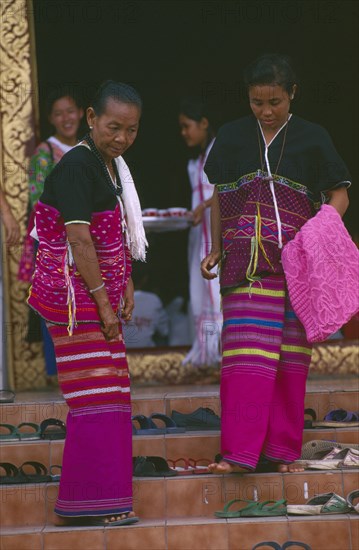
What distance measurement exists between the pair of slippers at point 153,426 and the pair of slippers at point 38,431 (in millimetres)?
392

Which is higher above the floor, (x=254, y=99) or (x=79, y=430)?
(x=254, y=99)

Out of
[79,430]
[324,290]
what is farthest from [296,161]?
[79,430]

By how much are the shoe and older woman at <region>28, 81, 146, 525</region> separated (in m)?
1.04

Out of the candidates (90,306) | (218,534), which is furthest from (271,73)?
(218,534)

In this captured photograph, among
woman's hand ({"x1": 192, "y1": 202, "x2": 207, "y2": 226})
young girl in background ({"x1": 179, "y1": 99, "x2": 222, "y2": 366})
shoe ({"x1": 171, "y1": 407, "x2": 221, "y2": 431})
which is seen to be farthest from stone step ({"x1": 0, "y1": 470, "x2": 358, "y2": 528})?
woman's hand ({"x1": 192, "y1": 202, "x2": 207, "y2": 226})

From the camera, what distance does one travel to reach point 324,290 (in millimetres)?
5820

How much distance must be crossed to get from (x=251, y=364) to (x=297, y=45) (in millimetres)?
5647

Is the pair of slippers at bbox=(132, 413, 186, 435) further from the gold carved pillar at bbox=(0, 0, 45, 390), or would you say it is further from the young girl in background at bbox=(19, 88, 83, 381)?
the gold carved pillar at bbox=(0, 0, 45, 390)

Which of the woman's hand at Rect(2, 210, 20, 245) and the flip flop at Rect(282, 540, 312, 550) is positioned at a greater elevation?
the woman's hand at Rect(2, 210, 20, 245)

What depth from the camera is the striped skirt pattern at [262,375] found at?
232 inches

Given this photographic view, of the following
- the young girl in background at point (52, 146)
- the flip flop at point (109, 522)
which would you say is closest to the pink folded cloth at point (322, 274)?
the flip flop at point (109, 522)

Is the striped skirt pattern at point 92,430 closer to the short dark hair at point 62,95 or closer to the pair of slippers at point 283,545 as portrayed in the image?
the pair of slippers at point 283,545

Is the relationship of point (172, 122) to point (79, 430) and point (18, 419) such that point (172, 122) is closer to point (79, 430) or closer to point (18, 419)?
point (18, 419)

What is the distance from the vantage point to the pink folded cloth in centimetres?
582
